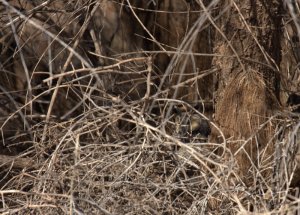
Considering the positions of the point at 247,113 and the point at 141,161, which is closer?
the point at 141,161

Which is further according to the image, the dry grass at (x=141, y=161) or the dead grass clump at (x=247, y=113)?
the dead grass clump at (x=247, y=113)

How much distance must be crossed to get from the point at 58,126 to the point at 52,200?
78 centimetres

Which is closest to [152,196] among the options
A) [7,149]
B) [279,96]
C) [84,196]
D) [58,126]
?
[84,196]

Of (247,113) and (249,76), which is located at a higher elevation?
(249,76)

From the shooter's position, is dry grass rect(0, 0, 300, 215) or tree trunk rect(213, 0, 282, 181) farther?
tree trunk rect(213, 0, 282, 181)

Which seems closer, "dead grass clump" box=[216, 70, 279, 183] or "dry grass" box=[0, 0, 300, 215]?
"dry grass" box=[0, 0, 300, 215]

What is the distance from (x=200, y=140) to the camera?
3.64 metres

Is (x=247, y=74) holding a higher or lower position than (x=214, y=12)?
lower

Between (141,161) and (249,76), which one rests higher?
(249,76)

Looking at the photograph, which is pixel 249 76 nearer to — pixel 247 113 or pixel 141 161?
pixel 247 113

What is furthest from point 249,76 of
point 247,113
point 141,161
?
point 141,161

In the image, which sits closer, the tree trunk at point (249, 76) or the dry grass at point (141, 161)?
the dry grass at point (141, 161)

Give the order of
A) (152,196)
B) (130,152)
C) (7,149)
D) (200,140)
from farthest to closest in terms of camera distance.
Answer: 1. (7,149)
2. (200,140)
3. (130,152)
4. (152,196)

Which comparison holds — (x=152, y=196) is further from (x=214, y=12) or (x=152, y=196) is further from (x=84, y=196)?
(x=214, y=12)
